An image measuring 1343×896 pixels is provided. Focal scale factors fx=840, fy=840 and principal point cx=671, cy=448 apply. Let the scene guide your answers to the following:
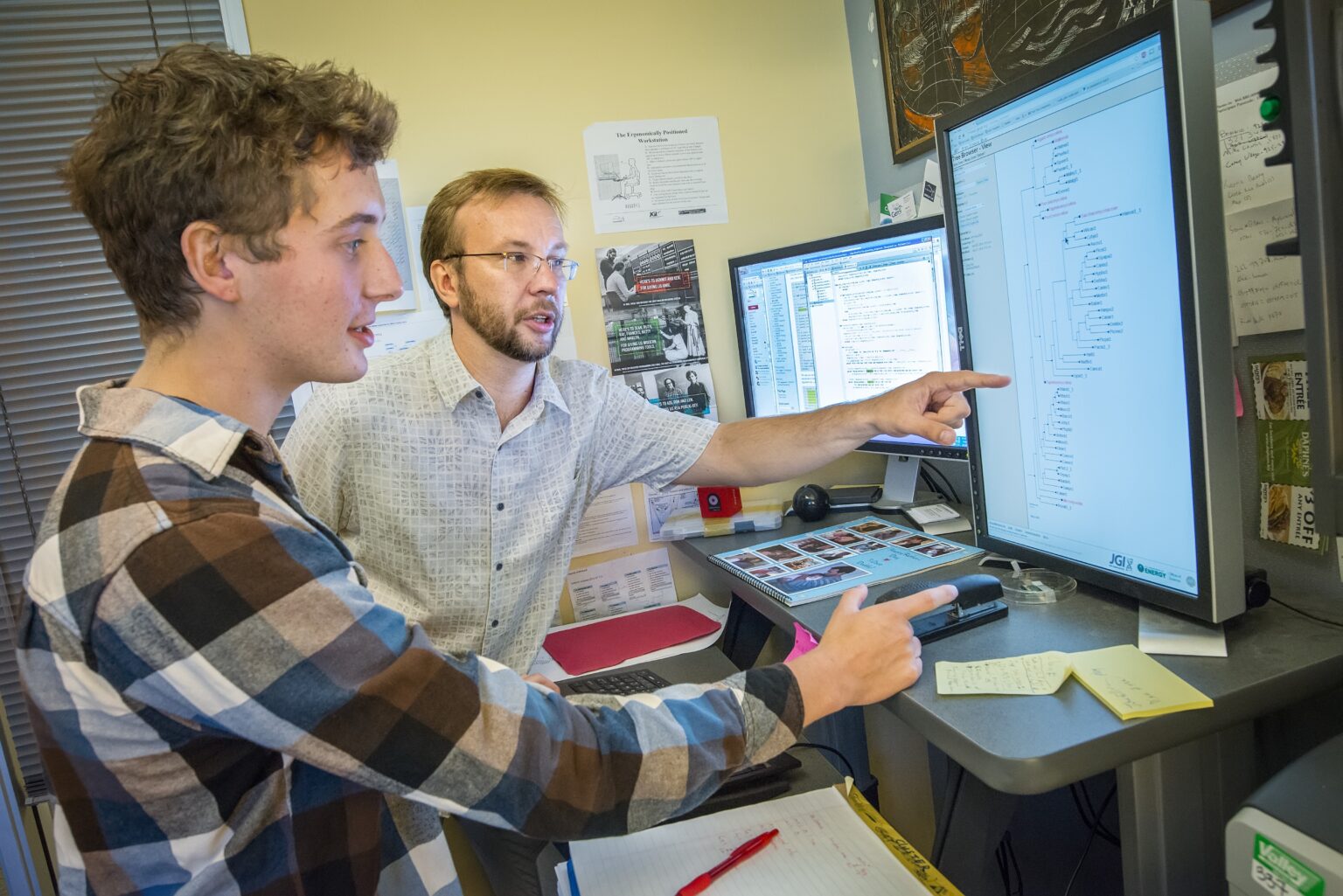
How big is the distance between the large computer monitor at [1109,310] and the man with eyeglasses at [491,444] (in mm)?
296

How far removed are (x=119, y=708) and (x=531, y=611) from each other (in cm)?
90

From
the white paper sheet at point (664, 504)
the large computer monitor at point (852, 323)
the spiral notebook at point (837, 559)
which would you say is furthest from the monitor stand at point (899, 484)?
the white paper sheet at point (664, 504)

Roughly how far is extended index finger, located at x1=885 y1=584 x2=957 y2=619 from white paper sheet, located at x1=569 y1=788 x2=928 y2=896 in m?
0.25

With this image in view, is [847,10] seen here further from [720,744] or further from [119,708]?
[119,708]

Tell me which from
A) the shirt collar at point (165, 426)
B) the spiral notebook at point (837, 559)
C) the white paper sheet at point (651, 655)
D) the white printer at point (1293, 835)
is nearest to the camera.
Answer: the white printer at point (1293, 835)

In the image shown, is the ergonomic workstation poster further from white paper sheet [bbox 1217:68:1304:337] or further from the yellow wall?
white paper sheet [bbox 1217:68:1304:337]

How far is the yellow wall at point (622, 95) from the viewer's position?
1.67 metres

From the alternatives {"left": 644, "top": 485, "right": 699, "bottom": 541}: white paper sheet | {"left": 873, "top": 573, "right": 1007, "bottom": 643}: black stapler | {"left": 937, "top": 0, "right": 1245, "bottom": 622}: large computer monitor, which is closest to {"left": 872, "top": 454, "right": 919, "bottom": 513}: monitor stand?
{"left": 644, "top": 485, "right": 699, "bottom": 541}: white paper sheet

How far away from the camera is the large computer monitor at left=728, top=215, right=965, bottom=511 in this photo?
55.6 inches

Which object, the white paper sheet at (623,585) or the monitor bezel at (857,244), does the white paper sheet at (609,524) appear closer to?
the white paper sheet at (623,585)

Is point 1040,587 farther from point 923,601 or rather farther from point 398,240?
point 398,240

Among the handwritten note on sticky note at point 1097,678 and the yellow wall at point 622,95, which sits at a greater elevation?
the yellow wall at point 622,95

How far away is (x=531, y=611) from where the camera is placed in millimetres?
1509

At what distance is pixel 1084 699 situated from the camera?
78cm
